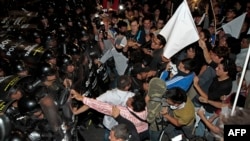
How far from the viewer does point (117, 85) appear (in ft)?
15.4

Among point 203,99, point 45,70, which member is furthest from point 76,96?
point 203,99

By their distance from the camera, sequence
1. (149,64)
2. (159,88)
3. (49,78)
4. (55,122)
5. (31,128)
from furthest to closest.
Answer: (149,64), (49,78), (159,88), (31,128), (55,122)

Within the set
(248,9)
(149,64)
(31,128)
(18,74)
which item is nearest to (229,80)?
(149,64)

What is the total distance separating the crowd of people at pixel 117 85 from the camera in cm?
405

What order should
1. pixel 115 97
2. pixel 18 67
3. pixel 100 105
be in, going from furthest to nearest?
pixel 18 67 < pixel 115 97 < pixel 100 105

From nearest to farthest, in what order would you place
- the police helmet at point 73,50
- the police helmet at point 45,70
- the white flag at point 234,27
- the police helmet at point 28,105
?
1. the police helmet at point 28,105
2. the police helmet at point 45,70
3. the police helmet at point 73,50
4. the white flag at point 234,27

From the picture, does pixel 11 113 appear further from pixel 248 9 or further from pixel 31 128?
pixel 248 9

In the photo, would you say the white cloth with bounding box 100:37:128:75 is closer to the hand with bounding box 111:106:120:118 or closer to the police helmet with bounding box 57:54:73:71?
the police helmet with bounding box 57:54:73:71

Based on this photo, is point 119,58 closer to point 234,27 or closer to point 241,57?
point 241,57

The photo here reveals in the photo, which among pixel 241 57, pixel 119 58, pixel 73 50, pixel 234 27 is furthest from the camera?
pixel 234 27

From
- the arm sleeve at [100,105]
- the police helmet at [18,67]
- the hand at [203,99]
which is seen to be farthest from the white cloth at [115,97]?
the police helmet at [18,67]

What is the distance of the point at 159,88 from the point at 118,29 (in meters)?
4.06

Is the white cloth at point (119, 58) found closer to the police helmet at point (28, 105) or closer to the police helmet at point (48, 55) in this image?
the police helmet at point (48, 55)

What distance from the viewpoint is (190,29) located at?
541 centimetres
